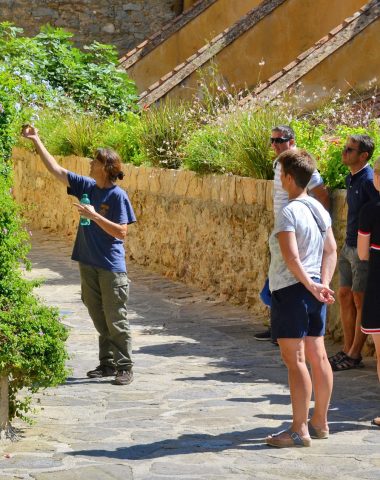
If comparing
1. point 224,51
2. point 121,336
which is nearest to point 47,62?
point 224,51

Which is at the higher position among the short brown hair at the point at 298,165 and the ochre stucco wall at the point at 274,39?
the ochre stucco wall at the point at 274,39

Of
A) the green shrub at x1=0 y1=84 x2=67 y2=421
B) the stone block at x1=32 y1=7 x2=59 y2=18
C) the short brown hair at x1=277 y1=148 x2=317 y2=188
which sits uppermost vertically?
the stone block at x1=32 y1=7 x2=59 y2=18

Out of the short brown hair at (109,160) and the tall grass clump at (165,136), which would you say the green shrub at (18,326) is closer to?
the short brown hair at (109,160)

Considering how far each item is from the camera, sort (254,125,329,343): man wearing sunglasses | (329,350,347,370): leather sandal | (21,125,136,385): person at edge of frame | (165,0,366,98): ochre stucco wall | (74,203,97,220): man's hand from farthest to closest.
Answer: (165,0,366,98): ochre stucco wall, (254,125,329,343): man wearing sunglasses, (329,350,347,370): leather sandal, (21,125,136,385): person at edge of frame, (74,203,97,220): man's hand

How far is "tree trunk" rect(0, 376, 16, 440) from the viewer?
21.1 ft

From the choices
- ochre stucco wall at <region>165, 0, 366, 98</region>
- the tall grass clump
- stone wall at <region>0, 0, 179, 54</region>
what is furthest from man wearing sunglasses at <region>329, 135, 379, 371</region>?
stone wall at <region>0, 0, 179, 54</region>

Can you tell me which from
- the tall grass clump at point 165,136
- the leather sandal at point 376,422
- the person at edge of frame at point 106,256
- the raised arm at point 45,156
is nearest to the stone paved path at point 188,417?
the leather sandal at point 376,422

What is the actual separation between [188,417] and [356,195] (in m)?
2.36

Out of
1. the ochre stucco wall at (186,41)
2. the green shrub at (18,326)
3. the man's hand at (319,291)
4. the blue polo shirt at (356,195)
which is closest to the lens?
the man's hand at (319,291)

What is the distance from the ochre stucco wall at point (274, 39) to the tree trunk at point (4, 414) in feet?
36.9

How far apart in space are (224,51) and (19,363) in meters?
11.7

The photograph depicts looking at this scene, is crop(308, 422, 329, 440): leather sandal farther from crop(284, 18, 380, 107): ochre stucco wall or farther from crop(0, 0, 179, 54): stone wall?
crop(0, 0, 179, 54): stone wall

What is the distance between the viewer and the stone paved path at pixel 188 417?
19.5ft

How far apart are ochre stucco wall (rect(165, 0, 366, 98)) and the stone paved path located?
7564mm
